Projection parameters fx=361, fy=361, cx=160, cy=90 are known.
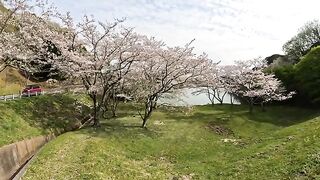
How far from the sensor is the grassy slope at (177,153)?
89.6ft

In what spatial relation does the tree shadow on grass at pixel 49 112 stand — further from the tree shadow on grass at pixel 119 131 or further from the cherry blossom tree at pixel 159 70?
the cherry blossom tree at pixel 159 70

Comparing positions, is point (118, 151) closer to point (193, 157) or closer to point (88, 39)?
point (193, 157)

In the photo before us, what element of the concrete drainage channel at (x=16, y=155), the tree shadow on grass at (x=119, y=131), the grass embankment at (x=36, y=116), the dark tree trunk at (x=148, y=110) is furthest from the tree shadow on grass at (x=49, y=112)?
the dark tree trunk at (x=148, y=110)

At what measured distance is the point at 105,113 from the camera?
5975 centimetres

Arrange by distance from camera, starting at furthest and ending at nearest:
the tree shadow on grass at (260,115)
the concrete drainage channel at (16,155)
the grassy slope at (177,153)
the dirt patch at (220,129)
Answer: the tree shadow on grass at (260,115) < the dirt patch at (220,129) < the concrete drainage channel at (16,155) < the grassy slope at (177,153)

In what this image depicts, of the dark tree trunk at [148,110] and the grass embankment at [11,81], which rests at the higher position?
the grass embankment at [11,81]

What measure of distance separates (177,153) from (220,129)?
14.0 m

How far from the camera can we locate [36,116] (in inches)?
1736

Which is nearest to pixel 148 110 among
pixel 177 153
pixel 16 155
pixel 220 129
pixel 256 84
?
pixel 220 129

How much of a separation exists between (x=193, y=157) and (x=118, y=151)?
24.8 feet

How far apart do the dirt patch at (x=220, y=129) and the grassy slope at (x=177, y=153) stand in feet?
1.39

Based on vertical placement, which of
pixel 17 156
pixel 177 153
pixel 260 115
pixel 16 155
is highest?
pixel 260 115

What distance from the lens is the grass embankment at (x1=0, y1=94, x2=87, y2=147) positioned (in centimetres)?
3689

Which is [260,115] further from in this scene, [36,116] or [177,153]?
[36,116]
